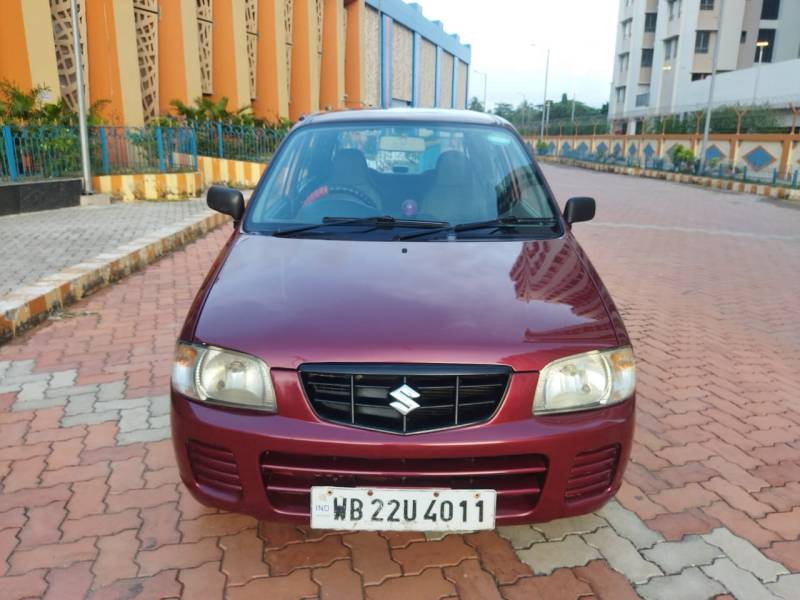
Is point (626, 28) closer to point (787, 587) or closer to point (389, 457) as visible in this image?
point (787, 587)

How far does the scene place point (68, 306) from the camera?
5625mm

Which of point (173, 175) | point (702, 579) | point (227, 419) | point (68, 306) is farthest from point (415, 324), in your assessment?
point (173, 175)

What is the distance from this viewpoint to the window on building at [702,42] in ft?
151

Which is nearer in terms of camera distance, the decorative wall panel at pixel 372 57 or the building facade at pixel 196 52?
the building facade at pixel 196 52

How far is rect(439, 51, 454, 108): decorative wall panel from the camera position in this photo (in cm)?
6497

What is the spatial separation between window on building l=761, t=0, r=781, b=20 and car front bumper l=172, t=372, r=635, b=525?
179 ft

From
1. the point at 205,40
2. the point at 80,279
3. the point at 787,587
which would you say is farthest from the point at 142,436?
the point at 205,40

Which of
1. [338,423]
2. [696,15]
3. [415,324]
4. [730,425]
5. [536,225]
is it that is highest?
[696,15]

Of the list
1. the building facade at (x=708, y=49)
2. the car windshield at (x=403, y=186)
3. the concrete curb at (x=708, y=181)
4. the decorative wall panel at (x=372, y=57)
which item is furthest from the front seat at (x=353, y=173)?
the building facade at (x=708, y=49)

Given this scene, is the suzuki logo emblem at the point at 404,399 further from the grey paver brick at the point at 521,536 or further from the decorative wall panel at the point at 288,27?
the decorative wall panel at the point at 288,27

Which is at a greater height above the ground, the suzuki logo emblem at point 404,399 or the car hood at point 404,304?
the car hood at point 404,304

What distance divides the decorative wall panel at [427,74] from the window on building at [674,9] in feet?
65.1

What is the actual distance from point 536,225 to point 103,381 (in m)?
2.87

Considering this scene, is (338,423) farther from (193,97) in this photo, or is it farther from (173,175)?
(193,97)
